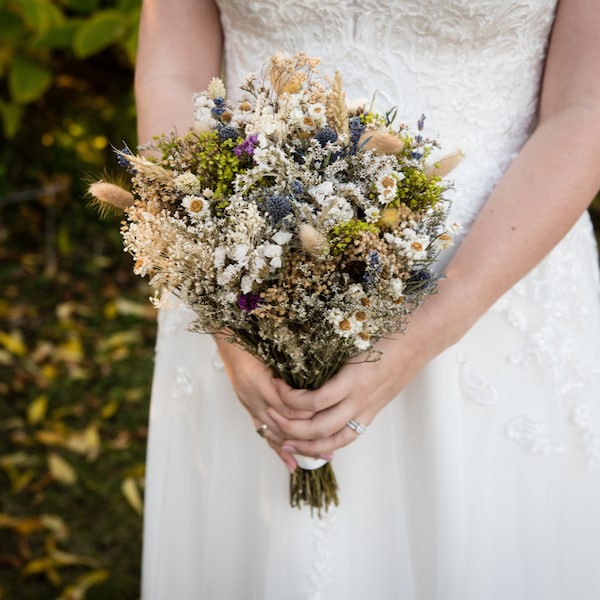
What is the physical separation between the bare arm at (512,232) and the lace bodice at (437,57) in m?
0.13

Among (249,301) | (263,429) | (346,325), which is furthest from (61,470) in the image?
(346,325)

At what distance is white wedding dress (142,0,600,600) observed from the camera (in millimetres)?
1666

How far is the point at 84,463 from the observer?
3520 mm

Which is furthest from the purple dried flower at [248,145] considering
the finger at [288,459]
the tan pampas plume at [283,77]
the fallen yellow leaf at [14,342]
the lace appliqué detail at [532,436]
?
the fallen yellow leaf at [14,342]

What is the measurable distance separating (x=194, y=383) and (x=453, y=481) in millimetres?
791

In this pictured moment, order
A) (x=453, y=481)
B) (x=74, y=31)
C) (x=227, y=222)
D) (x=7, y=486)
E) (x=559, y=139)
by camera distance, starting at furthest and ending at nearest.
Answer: (x=74, y=31) → (x=7, y=486) → (x=453, y=481) → (x=559, y=139) → (x=227, y=222)

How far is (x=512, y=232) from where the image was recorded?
1.53m

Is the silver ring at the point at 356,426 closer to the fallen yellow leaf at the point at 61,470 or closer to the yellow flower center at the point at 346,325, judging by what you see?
the yellow flower center at the point at 346,325

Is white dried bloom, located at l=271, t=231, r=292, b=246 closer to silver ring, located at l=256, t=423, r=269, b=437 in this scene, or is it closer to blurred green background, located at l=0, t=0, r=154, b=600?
silver ring, located at l=256, t=423, r=269, b=437

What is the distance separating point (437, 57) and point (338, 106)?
674mm

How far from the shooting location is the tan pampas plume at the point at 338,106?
3.69 ft

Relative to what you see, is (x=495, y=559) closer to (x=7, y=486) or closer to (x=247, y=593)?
(x=247, y=593)

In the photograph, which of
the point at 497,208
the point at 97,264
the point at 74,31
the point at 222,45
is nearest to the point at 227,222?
the point at 497,208

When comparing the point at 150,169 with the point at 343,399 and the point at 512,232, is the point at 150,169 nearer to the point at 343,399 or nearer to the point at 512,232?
the point at 343,399
